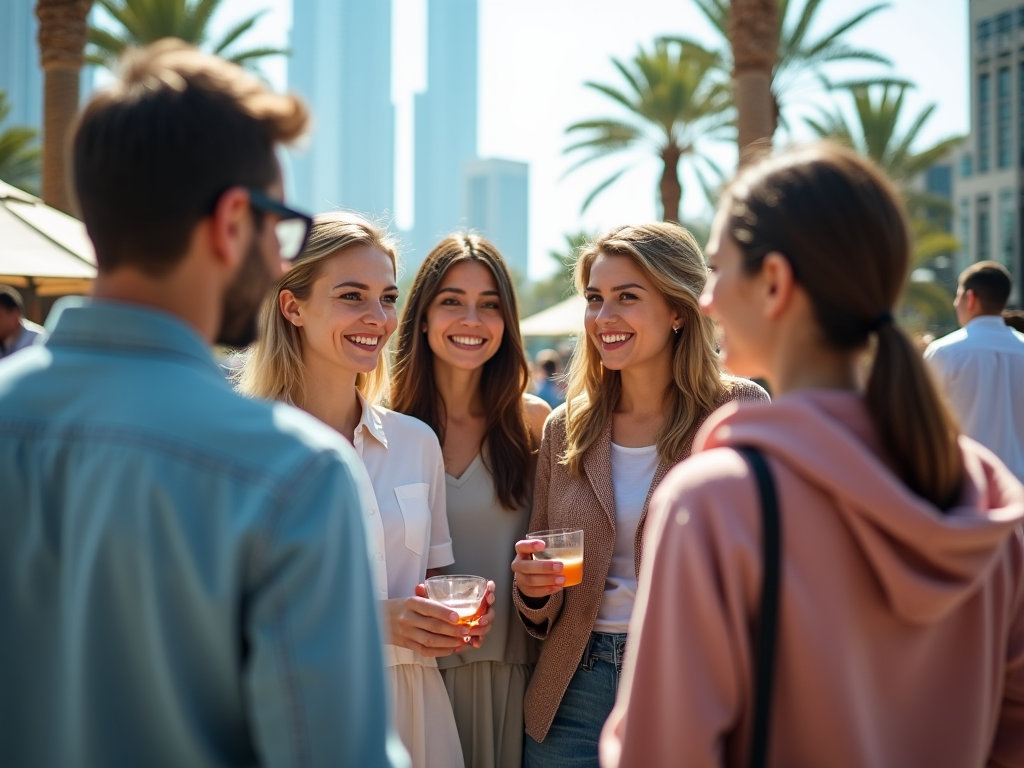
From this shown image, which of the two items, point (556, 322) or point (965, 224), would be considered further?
point (965, 224)

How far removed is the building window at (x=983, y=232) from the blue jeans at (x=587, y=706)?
5973 centimetres

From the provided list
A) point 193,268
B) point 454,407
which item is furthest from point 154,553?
point 454,407

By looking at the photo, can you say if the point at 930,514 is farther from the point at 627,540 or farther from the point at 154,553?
the point at 627,540

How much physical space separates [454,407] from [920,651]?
8.47 feet

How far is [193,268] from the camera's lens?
4.68 ft

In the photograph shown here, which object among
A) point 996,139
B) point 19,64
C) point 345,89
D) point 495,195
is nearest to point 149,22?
point 996,139

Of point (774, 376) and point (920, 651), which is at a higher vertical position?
point (774, 376)

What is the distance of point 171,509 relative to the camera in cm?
128

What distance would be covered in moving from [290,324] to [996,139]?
59971 millimetres

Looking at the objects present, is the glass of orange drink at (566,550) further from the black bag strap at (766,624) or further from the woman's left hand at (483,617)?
the black bag strap at (766,624)

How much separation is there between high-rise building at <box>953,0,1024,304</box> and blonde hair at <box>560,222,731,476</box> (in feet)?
163

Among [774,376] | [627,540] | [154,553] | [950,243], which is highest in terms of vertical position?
[950,243]

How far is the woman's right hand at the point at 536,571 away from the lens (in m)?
2.89

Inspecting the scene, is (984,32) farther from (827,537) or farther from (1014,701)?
(827,537)
